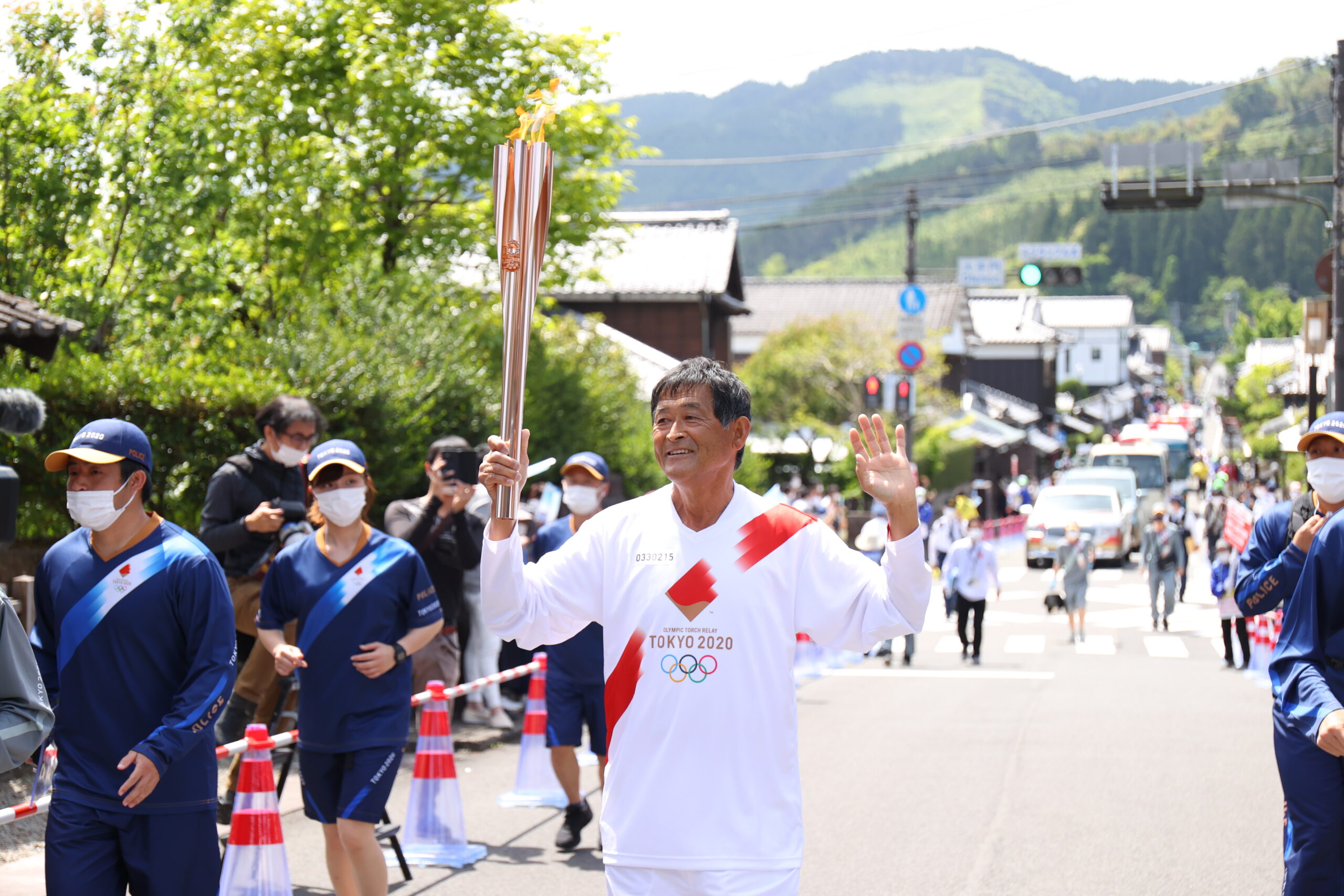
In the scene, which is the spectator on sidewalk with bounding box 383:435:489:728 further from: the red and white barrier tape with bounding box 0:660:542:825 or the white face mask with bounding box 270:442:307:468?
the white face mask with bounding box 270:442:307:468

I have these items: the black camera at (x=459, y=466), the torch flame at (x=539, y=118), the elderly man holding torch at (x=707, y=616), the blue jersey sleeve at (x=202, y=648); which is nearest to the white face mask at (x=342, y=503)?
the blue jersey sleeve at (x=202, y=648)

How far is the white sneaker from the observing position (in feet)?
38.8

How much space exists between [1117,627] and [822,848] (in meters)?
15.6

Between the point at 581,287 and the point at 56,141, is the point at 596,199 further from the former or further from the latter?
the point at 581,287

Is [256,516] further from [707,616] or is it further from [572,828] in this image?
[707,616]

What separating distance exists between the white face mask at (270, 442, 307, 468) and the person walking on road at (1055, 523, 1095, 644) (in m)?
14.3

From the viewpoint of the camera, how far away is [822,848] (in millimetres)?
7844

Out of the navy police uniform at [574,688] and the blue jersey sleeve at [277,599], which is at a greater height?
the blue jersey sleeve at [277,599]

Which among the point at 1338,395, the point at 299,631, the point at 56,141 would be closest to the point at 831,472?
the point at 1338,395

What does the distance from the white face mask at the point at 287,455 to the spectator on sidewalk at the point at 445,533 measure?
0.71 metres

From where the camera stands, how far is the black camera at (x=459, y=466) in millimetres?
7715

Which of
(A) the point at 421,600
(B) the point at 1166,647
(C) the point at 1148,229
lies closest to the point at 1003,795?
(A) the point at 421,600

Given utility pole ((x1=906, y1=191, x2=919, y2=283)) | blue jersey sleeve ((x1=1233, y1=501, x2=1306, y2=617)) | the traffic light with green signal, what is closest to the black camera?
blue jersey sleeve ((x1=1233, y1=501, x2=1306, y2=617))

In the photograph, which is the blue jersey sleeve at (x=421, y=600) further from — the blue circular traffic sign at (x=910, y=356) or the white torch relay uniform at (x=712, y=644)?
the blue circular traffic sign at (x=910, y=356)
